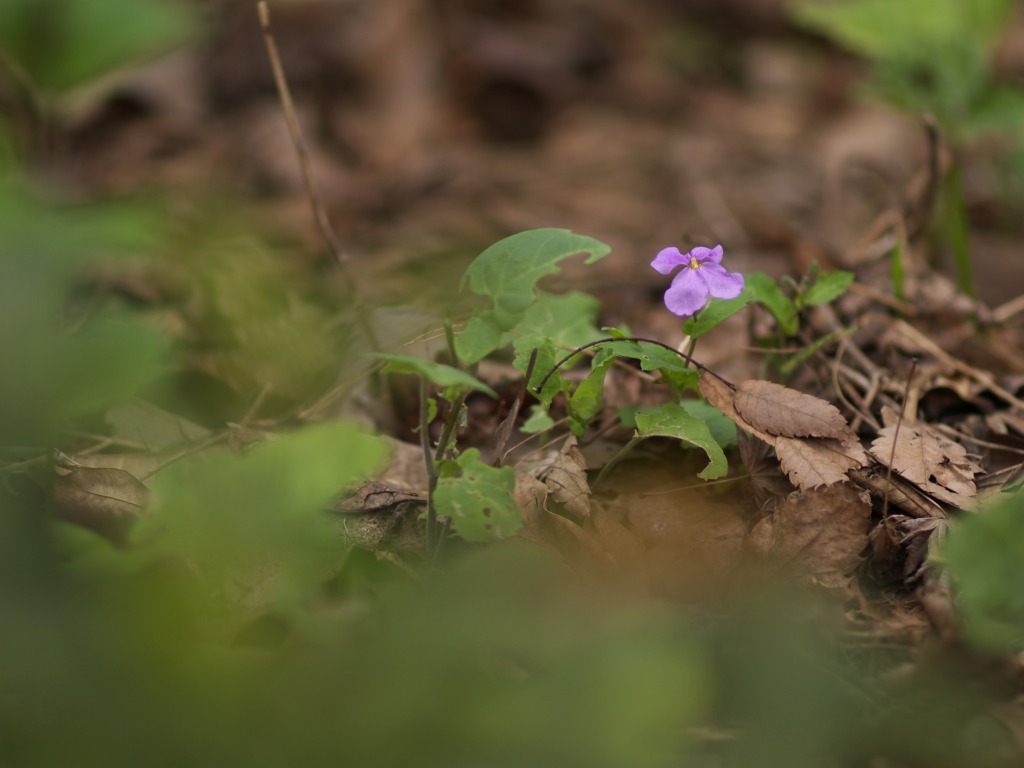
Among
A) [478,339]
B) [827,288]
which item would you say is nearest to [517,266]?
[478,339]

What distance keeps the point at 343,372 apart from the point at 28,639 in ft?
4.39

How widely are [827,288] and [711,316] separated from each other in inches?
13.3

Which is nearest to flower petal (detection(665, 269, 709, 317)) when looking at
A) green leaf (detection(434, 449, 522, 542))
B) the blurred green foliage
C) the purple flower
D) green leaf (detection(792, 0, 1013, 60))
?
the purple flower

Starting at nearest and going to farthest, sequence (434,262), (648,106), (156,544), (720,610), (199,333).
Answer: (156,544)
(720,610)
(199,333)
(434,262)
(648,106)

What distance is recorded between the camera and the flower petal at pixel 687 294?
4.83 feet

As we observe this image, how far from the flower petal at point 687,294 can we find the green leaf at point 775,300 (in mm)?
249

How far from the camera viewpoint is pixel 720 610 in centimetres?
139

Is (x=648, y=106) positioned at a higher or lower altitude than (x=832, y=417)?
lower

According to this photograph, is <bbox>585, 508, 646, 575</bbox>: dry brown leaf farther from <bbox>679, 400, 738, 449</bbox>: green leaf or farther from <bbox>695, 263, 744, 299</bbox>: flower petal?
<bbox>695, 263, 744, 299</bbox>: flower petal

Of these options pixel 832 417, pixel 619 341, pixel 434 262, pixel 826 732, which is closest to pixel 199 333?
pixel 434 262

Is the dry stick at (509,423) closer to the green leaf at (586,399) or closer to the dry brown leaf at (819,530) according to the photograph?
the green leaf at (586,399)

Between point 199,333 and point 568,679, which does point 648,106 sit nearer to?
point 199,333

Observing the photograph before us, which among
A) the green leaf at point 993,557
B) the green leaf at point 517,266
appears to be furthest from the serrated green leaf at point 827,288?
the green leaf at point 993,557

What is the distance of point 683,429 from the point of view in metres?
1.46
